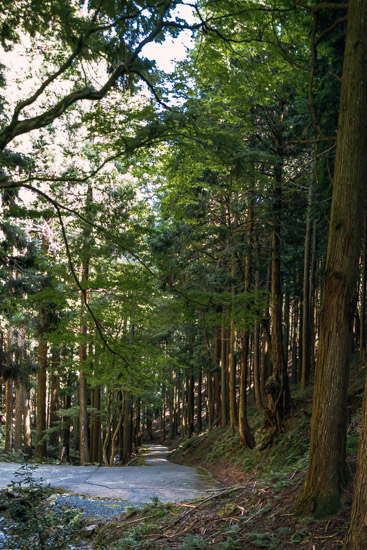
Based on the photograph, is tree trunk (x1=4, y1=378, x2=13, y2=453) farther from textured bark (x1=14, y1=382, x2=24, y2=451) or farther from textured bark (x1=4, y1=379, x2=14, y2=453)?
textured bark (x1=14, y1=382, x2=24, y2=451)

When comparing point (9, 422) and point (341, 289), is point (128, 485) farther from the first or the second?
point (9, 422)

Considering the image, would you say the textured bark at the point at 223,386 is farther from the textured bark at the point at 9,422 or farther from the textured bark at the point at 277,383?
the textured bark at the point at 9,422

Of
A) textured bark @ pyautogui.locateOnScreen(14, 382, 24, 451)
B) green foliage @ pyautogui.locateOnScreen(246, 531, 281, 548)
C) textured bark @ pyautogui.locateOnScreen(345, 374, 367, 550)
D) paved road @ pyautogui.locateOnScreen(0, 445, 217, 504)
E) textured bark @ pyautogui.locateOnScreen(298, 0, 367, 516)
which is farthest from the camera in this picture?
textured bark @ pyautogui.locateOnScreen(14, 382, 24, 451)

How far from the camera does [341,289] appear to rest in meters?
4.76

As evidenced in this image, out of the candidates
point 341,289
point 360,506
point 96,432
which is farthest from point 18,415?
point 360,506

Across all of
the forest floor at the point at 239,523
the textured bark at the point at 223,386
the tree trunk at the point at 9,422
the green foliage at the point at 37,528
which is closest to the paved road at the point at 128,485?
the forest floor at the point at 239,523

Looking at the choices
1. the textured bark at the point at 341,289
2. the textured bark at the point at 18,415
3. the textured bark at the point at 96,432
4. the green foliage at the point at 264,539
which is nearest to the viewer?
the green foliage at the point at 264,539

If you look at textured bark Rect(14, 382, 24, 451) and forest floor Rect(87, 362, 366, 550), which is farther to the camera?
textured bark Rect(14, 382, 24, 451)

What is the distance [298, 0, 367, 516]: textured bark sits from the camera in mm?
4707

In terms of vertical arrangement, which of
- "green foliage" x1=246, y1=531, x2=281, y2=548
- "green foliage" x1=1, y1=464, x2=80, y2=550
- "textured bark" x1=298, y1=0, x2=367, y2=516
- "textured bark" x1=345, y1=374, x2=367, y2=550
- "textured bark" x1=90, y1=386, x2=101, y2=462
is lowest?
"textured bark" x1=90, y1=386, x2=101, y2=462

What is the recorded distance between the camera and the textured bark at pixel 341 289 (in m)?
4.71

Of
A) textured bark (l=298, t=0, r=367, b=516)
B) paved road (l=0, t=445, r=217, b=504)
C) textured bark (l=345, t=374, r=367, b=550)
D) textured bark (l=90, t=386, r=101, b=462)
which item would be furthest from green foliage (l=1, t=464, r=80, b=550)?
textured bark (l=90, t=386, r=101, b=462)

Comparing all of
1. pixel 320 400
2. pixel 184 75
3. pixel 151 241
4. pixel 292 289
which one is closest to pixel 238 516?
pixel 320 400

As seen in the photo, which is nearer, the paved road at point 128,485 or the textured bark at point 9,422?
the paved road at point 128,485
